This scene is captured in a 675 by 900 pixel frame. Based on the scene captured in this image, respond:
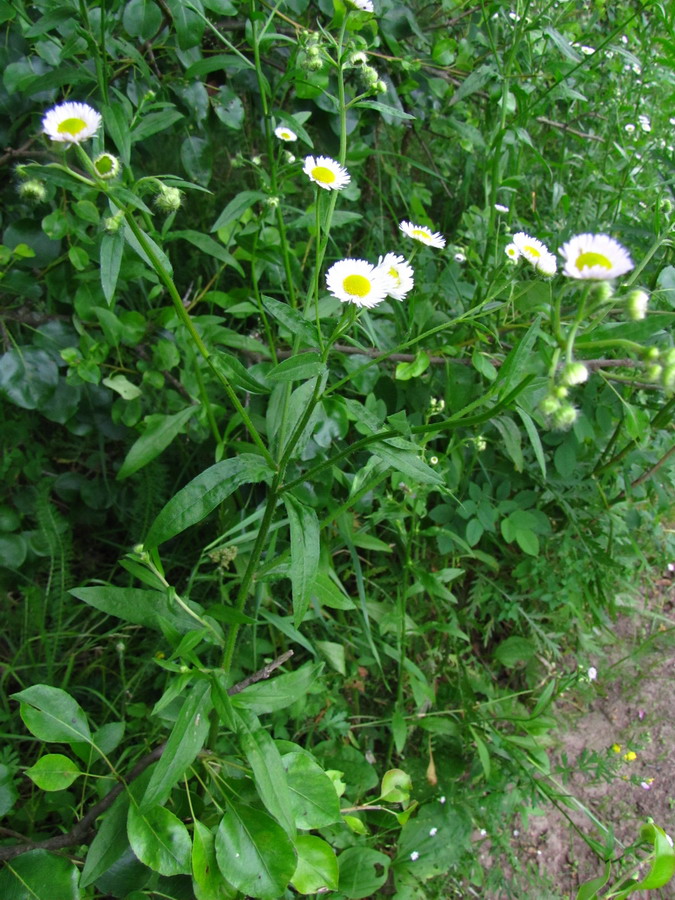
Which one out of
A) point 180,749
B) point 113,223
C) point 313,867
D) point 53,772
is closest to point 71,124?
point 113,223

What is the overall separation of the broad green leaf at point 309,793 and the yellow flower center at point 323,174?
3.08ft

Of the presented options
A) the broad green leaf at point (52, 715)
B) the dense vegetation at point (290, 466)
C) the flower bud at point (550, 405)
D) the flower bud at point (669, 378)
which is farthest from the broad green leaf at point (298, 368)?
the broad green leaf at point (52, 715)

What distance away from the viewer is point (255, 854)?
3.40 feet

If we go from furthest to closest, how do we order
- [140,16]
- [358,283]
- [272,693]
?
[140,16], [272,693], [358,283]

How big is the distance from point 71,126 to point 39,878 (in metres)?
1.06

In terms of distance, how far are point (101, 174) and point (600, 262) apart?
62 centimetres

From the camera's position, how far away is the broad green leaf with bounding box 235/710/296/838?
3.18 ft

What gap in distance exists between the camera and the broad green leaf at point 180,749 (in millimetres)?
926

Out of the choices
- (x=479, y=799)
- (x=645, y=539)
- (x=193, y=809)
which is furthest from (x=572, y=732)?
(x=193, y=809)

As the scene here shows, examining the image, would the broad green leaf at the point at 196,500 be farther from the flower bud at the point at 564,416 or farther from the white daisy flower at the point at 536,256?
the white daisy flower at the point at 536,256

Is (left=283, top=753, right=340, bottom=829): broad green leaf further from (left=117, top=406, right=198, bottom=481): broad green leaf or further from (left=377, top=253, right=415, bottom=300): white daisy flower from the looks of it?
(left=377, top=253, right=415, bottom=300): white daisy flower

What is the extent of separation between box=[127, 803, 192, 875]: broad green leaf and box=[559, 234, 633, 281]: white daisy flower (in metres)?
0.91

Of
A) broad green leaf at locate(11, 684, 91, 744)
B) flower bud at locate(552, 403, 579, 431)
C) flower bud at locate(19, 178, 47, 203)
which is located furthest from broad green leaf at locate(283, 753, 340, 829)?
flower bud at locate(19, 178, 47, 203)

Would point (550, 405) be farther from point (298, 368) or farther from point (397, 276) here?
point (397, 276)
